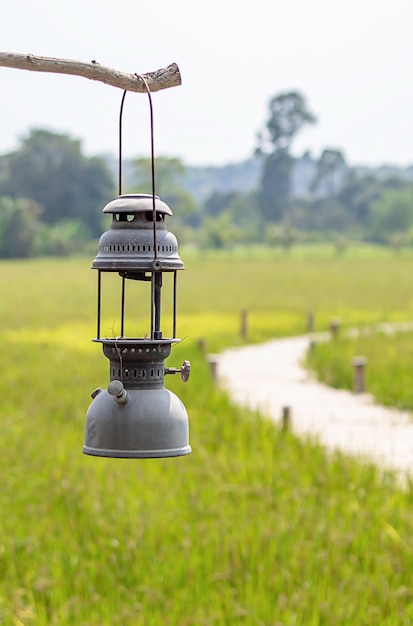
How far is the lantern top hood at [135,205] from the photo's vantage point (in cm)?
268

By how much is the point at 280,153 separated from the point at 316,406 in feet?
345

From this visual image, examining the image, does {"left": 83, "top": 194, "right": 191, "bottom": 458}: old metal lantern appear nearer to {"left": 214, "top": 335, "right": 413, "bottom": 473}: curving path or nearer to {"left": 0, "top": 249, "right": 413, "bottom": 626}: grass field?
{"left": 0, "top": 249, "right": 413, "bottom": 626}: grass field

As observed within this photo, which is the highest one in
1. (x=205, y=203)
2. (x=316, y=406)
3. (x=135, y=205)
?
(x=205, y=203)

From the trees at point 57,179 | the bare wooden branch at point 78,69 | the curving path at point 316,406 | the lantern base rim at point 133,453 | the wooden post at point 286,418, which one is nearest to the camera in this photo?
the bare wooden branch at point 78,69

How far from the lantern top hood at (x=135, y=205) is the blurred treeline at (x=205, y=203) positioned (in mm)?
72608

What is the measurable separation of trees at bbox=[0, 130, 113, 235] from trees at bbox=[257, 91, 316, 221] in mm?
21514

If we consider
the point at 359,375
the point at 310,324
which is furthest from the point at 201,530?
the point at 310,324

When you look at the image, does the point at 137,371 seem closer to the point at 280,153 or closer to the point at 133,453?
the point at 133,453

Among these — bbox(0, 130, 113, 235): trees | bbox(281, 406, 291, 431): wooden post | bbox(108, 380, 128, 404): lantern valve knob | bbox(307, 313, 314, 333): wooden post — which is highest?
bbox(0, 130, 113, 235): trees

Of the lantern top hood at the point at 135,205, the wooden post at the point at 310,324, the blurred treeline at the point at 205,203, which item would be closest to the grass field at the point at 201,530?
the lantern top hood at the point at 135,205

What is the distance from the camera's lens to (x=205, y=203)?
13200 centimetres

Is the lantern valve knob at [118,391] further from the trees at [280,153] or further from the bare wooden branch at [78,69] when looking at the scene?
the trees at [280,153]

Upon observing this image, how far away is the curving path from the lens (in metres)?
11.6

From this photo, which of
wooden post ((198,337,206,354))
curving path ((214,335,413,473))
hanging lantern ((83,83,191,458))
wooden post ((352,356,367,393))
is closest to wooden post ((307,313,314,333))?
curving path ((214,335,413,473))
